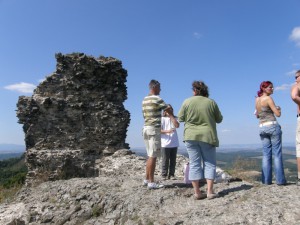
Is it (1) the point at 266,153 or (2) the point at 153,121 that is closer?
(1) the point at 266,153

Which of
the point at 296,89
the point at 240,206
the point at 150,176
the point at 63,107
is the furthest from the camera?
the point at 63,107

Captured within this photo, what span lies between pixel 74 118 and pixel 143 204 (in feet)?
24.0

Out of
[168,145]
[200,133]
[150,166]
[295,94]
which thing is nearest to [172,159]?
[168,145]

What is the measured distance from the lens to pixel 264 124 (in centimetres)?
620

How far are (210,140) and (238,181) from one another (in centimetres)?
200

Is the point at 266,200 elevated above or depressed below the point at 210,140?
below

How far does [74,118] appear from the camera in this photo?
40.8ft

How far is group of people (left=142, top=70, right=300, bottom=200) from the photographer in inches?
222

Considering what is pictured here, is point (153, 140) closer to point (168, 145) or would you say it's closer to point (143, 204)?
point (143, 204)

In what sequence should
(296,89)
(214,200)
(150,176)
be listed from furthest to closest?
(150,176), (296,89), (214,200)

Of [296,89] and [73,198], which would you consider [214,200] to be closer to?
[296,89]

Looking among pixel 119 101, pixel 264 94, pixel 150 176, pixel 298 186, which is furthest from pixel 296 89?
pixel 119 101

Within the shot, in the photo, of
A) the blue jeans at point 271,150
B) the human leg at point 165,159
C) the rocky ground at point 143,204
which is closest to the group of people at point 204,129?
the blue jeans at point 271,150

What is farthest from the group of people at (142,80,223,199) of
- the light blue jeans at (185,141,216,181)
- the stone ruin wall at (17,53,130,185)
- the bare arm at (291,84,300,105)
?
the stone ruin wall at (17,53,130,185)
